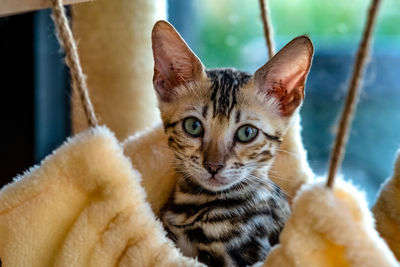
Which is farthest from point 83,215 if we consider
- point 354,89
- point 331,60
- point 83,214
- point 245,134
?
point 331,60

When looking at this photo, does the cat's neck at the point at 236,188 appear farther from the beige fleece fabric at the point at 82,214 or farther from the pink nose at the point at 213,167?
the beige fleece fabric at the point at 82,214

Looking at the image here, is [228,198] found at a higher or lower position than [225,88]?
lower

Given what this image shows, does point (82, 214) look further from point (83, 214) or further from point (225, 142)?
point (225, 142)

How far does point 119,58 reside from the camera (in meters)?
1.34

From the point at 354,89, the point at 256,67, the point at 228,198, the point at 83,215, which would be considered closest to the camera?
the point at 354,89

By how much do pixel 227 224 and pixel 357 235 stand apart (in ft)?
1.27

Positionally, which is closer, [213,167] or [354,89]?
[354,89]

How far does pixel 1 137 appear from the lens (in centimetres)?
174

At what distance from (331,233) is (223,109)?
1.36 ft

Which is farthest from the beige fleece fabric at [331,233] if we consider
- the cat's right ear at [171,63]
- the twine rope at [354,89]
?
the cat's right ear at [171,63]

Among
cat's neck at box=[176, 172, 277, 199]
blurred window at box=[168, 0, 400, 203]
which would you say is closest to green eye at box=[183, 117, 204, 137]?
cat's neck at box=[176, 172, 277, 199]

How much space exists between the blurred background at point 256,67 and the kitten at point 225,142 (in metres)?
0.51

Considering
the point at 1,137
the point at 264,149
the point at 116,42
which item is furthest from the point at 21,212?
the point at 1,137

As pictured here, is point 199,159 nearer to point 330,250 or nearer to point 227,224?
point 227,224
